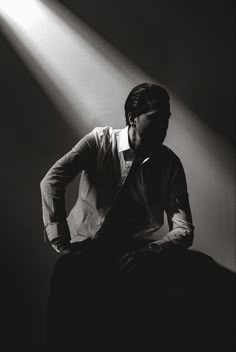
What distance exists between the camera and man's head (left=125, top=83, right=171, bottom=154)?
1.47 m

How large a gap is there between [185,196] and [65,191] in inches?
17.4

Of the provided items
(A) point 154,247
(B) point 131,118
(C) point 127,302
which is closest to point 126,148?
(B) point 131,118

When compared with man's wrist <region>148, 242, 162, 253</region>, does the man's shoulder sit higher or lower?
higher

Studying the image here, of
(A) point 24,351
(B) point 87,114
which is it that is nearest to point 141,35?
(B) point 87,114

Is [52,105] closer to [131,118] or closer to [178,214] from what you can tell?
[131,118]

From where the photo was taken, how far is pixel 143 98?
1480 mm

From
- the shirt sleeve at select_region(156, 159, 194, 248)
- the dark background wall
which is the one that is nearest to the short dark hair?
the dark background wall

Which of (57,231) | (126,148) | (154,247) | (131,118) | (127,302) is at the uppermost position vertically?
(131,118)

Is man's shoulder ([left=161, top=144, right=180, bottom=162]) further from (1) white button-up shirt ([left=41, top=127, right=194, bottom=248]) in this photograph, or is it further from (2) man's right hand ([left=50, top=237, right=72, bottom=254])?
(2) man's right hand ([left=50, top=237, right=72, bottom=254])

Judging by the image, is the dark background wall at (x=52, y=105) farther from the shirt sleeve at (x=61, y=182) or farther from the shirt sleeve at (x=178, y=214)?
the shirt sleeve at (x=178, y=214)

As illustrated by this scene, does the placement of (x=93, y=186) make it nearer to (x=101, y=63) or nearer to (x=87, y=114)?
(x=87, y=114)

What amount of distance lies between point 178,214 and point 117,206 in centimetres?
23

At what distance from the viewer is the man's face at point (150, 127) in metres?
1.47

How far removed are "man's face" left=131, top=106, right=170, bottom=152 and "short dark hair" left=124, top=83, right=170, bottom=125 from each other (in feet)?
0.07
